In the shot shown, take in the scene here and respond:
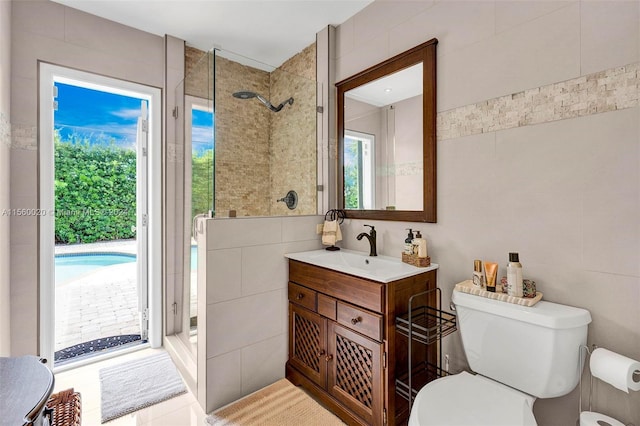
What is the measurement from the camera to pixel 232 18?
2.26m

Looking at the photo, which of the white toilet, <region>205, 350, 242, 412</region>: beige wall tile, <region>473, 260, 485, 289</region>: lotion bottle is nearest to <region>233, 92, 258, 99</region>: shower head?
<region>205, 350, 242, 412</region>: beige wall tile

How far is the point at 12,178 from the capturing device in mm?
A: 1918

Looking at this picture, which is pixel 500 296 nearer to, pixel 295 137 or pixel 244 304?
pixel 244 304

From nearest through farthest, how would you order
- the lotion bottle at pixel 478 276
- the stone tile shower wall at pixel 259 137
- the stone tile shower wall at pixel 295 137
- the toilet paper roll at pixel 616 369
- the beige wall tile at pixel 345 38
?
the toilet paper roll at pixel 616 369 < the lotion bottle at pixel 478 276 < the stone tile shower wall at pixel 259 137 < the beige wall tile at pixel 345 38 < the stone tile shower wall at pixel 295 137

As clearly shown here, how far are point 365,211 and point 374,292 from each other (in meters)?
0.79

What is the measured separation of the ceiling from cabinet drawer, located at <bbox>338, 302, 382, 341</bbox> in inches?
80.8

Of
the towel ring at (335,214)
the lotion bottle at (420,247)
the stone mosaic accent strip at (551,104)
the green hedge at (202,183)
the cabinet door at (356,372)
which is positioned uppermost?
the stone mosaic accent strip at (551,104)

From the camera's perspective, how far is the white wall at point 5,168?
5.75 ft

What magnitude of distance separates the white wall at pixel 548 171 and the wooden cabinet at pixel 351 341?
1.37 feet

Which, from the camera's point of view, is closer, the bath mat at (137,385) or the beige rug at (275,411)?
the beige rug at (275,411)

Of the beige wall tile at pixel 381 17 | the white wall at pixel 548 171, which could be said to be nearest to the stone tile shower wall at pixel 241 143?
the beige wall tile at pixel 381 17

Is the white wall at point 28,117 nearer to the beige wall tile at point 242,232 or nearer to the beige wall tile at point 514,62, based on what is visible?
the beige wall tile at point 242,232

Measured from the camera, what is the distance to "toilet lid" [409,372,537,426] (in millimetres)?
1040

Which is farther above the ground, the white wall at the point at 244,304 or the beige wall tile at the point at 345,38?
the beige wall tile at the point at 345,38
